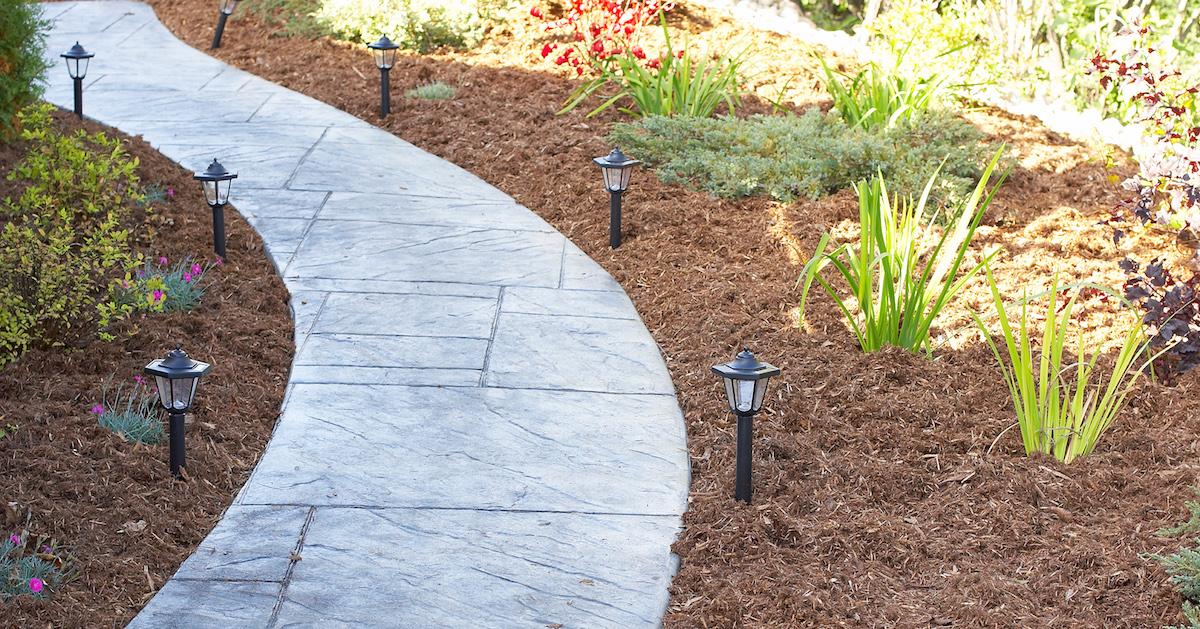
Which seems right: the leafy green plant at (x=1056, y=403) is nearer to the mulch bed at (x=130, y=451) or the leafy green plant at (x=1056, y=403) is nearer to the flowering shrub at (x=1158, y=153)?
the flowering shrub at (x=1158, y=153)

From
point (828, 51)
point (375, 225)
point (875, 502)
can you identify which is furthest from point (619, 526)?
point (828, 51)

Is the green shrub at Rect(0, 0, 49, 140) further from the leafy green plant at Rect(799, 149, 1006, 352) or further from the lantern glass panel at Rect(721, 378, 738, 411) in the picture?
the lantern glass panel at Rect(721, 378, 738, 411)

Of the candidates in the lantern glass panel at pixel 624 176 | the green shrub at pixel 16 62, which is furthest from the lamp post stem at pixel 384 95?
the lantern glass panel at pixel 624 176

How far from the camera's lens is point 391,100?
8.47m

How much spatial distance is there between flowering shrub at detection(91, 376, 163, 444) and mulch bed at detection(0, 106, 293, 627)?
4cm

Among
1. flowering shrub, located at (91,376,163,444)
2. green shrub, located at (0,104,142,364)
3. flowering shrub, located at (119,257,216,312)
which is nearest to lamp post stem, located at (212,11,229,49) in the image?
green shrub, located at (0,104,142,364)

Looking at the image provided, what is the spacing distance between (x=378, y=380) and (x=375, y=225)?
1.84 meters

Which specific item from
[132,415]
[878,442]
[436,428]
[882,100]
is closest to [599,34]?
[882,100]

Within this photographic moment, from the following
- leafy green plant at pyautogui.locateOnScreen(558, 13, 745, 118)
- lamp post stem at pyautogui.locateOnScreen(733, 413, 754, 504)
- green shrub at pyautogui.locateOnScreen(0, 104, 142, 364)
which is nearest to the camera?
lamp post stem at pyautogui.locateOnScreen(733, 413, 754, 504)

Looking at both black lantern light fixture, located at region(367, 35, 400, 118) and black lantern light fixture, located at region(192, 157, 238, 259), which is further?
black lantern light fixture, located at region(367, 35, 400, 118)

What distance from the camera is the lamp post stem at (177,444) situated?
387 centimetres

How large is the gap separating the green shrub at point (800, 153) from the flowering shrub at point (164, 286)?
267cm

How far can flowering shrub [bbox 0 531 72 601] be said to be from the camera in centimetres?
Result: 334

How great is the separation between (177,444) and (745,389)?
188 cm
